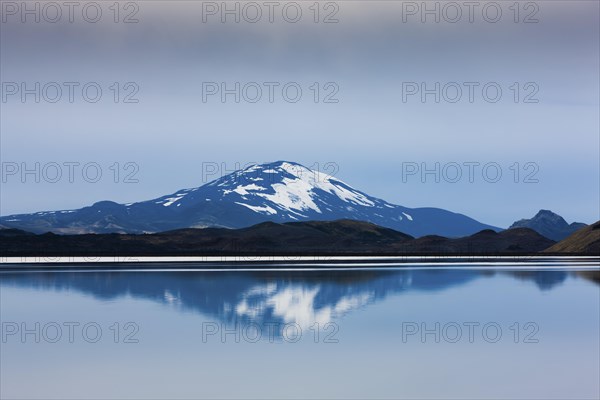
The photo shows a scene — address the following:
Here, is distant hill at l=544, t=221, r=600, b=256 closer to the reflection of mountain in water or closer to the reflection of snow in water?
the reflection of mountain in water

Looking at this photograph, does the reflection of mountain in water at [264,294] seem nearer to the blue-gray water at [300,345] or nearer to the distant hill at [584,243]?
the blue-gray water at [300,345]

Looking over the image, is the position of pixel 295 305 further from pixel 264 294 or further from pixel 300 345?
pixel 300 345

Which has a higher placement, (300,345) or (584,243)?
(584,243)

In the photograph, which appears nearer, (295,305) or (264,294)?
(295,305)

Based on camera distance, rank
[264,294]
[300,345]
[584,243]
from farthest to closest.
A: [584,243] < [264,294] < [300,345]

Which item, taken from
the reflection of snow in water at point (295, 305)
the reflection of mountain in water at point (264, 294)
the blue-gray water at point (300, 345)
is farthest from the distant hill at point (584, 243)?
the blue-gray water at point (300, 345)

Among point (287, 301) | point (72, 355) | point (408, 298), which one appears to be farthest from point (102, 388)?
point (408, 298)

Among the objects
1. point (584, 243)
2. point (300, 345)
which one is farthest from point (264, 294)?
point (584, 243)

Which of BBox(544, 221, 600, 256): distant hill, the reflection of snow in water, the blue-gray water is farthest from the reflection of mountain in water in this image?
BBox(544, 221, 600, 256): distant hill
